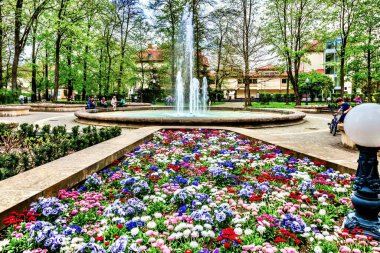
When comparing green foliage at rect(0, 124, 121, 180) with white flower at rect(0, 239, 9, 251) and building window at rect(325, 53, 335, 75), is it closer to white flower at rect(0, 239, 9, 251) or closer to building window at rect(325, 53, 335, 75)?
white flower at rect(0, 239, 9, 251)

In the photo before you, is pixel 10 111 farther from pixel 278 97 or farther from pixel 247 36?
pixel 278 97

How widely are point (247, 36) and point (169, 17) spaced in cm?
948

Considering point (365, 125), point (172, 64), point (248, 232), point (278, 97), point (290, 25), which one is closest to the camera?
point (365, 125)

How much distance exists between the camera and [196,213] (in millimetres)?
2863

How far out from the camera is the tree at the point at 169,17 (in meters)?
31.9

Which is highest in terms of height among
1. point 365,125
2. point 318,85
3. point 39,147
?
point 318,85

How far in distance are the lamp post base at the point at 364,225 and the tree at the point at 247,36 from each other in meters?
28.1

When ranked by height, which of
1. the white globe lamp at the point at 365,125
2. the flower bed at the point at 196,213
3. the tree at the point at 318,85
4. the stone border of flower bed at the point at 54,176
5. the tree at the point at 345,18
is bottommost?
the flower bed at the point at 196,213

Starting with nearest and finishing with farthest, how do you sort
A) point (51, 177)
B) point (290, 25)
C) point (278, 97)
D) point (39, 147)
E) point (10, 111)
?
point (51, 177) < point (39, 147) < point (10, 111) < point (290, 25) < point (278, 97)

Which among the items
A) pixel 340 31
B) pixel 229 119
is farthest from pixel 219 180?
pixel 340 31

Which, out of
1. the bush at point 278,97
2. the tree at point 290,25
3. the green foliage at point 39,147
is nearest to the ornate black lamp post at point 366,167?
the green foliage at point 39,147

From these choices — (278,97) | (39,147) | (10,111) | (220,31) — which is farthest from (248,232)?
(278,97)

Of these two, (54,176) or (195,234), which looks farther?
(54,176)

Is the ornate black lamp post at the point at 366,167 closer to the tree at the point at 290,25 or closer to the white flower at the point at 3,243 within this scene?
the white flower at the point at 3,243
